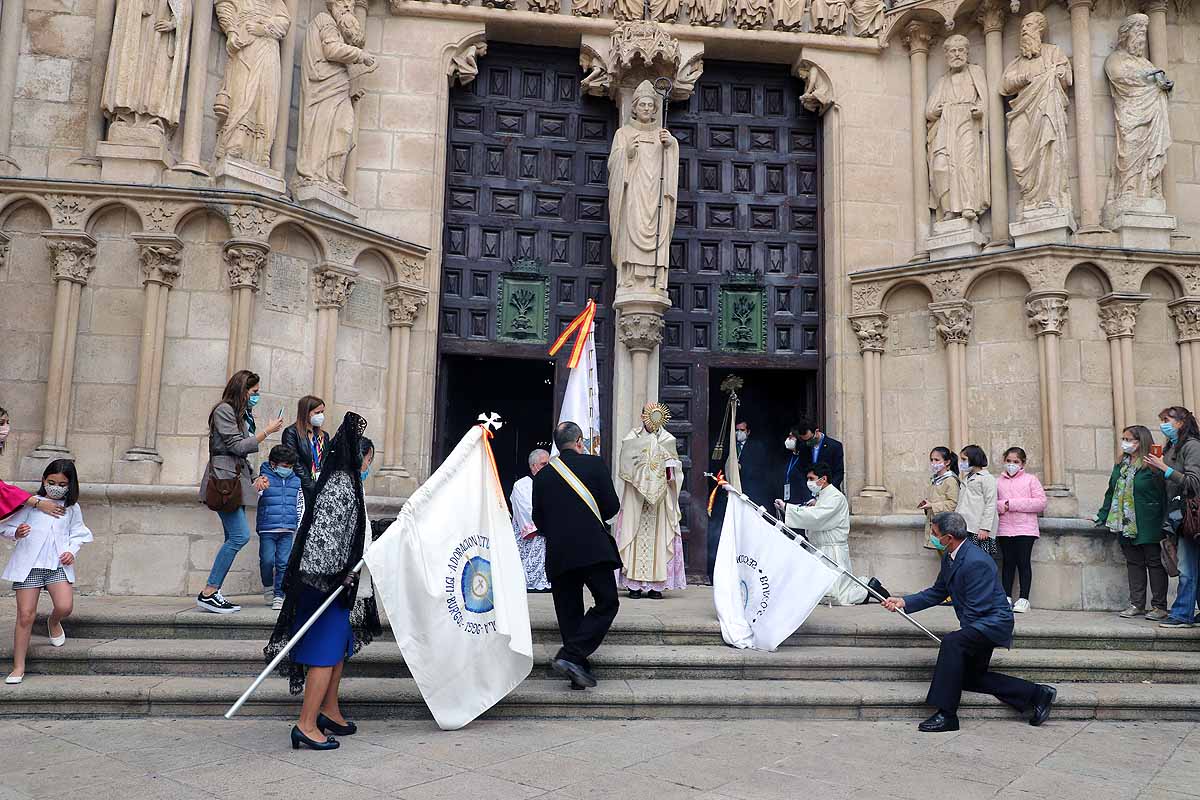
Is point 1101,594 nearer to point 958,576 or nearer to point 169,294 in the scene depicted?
point 958,576

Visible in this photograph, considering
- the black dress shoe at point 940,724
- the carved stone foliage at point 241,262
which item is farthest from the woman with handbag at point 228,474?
the black dress shoe at point 940,724

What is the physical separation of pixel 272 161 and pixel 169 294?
6.36 ft

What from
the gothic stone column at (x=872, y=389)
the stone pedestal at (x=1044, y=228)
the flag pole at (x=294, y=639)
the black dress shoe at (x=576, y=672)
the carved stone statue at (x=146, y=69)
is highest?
the carved stone statue at (x=146, y=69)

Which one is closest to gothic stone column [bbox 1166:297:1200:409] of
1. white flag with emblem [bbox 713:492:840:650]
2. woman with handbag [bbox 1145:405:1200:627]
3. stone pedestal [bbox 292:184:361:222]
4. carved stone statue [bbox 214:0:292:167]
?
woman with handbag [bbox 1145:405:1200:627]

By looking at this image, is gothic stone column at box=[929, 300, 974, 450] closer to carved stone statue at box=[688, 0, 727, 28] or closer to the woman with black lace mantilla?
carved stone statue at box=[688, 0, 727, 28]

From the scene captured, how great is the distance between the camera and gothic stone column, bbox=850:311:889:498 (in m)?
10.9

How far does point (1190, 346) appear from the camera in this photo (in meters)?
10.1

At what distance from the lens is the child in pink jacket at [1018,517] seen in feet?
29.4

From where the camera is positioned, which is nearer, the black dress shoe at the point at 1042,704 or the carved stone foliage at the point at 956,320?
the black dress shoe at the point at 1042,704

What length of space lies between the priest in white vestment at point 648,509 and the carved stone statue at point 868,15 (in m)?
6.20

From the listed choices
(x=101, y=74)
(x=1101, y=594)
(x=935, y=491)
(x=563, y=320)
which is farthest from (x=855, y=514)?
(x=101, y=74)

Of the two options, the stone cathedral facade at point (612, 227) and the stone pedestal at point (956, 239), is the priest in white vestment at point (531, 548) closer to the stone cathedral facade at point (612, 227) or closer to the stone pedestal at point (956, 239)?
the stone cathedral facade at point (612, 227)

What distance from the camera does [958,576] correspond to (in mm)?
6383

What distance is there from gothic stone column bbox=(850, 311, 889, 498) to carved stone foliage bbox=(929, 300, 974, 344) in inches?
28.1
